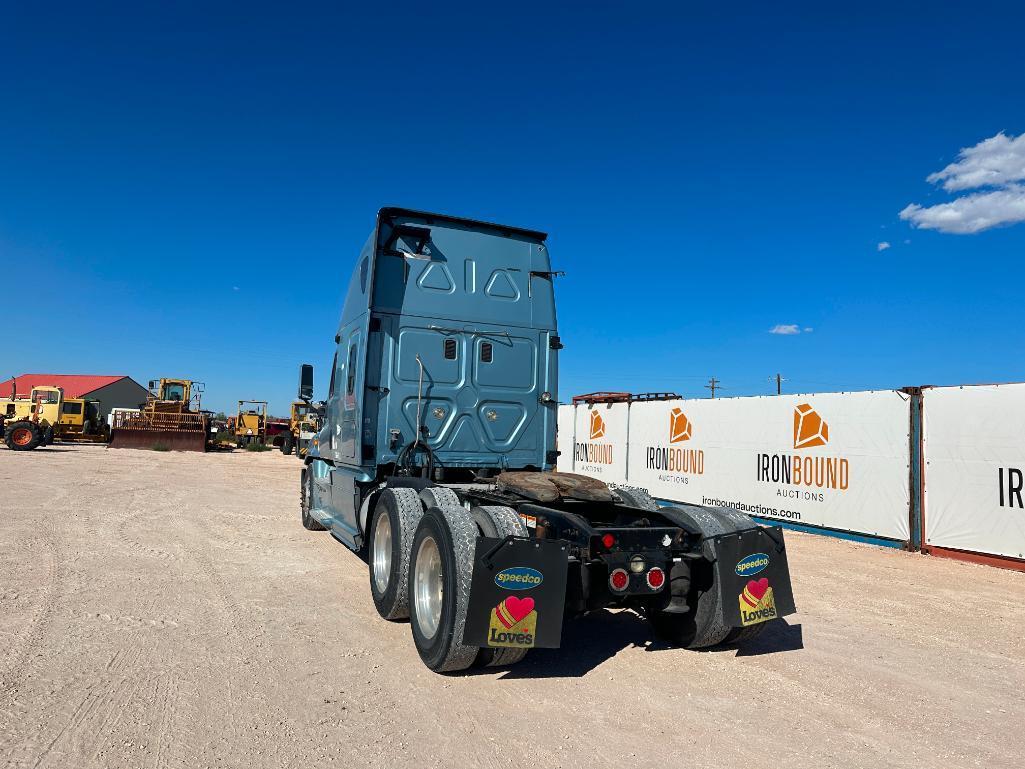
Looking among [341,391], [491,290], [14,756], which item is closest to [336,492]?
[341,391]

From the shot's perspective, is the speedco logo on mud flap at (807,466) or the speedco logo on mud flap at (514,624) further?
the speedco logo on mud flap at (807,466)

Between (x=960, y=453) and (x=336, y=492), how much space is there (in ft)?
27.6

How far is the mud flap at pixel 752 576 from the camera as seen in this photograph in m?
4.57

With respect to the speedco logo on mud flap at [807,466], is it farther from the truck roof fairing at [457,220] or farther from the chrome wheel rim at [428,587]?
the chrome wheel rim at [428,587]

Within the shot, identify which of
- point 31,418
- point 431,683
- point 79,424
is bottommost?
point 431,683

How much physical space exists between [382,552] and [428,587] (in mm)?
1158

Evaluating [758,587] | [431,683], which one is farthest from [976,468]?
[431,683]

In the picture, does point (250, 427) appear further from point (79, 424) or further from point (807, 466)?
point (807, 466)

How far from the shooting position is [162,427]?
32188 millimetres

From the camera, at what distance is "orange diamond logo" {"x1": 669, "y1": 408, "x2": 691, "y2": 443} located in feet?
47.8

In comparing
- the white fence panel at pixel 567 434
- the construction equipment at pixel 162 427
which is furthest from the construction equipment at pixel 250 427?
the white fence panel at pixel 567 434

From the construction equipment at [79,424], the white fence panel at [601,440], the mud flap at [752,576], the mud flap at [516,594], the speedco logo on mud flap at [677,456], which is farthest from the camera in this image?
the construction equipment at [79,424]

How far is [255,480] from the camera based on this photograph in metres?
18.5

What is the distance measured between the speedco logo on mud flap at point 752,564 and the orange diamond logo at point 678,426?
9.97 meters
